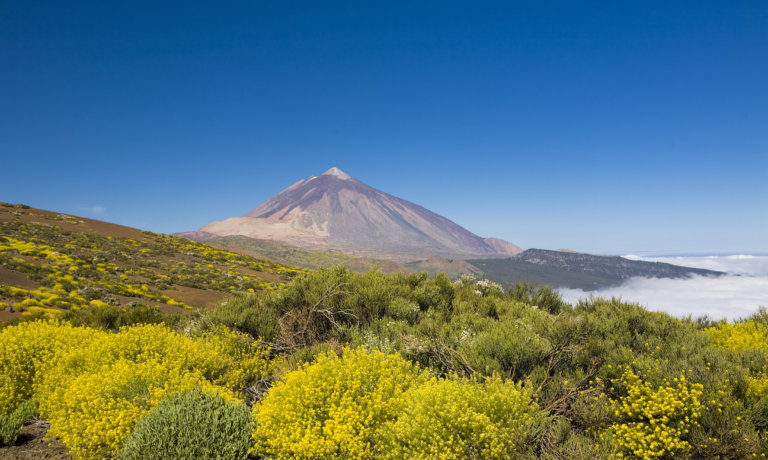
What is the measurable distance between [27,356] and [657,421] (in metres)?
12.0

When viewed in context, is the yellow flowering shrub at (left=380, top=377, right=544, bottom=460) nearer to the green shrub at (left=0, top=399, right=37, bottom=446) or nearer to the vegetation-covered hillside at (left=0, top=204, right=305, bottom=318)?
the green shrub at (left=0, top=399, right=37, bottom=446)

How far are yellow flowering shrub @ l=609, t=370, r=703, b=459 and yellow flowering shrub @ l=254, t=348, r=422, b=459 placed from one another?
245 cm

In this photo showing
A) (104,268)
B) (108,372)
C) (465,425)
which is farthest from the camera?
(104,268)

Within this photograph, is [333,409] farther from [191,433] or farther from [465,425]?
[191,433]

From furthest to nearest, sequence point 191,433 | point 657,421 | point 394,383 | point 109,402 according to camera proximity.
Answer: point 109,402, point 394,383, point 191,433, point 657,421

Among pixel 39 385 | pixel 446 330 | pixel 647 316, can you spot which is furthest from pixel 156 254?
pixel 647 316

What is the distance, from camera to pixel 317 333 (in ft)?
27.7

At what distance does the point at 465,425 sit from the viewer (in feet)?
11.9

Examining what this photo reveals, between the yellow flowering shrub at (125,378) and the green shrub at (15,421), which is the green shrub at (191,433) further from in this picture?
the green shrub at (15,421)

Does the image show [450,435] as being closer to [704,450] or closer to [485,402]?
[485,402]

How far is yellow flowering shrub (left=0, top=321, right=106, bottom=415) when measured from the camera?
7664 millimetres

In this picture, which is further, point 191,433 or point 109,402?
point 109,402

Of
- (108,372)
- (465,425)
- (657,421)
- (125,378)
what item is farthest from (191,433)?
(657,421)

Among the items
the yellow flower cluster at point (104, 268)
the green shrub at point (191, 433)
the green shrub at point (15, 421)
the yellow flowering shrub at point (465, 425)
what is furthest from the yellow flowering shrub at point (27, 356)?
the yellow flower cluster at point (104, 268)
